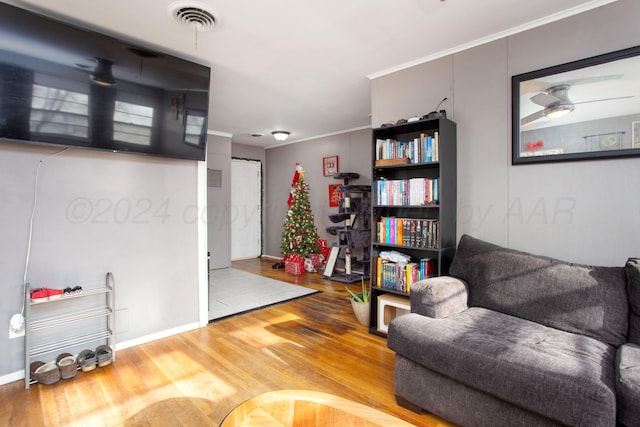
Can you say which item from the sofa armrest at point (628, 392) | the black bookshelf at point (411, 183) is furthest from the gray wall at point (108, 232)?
the sofa armrest at point (628, 392)

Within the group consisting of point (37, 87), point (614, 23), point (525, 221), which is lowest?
point (525, 221)

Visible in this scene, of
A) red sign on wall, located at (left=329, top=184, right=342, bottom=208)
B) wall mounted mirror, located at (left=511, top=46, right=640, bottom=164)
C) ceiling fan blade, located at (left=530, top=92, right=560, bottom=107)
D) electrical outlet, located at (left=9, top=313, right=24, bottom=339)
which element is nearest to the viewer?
wall mounted mirror, located at (left=511, top=46, right=640, bottom=164)

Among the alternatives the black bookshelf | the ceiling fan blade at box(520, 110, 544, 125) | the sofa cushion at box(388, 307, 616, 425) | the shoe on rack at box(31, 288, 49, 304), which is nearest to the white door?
the black bookshelf

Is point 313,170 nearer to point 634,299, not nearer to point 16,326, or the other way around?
point 16,326

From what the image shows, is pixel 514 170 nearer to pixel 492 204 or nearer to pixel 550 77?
pixel 492 204

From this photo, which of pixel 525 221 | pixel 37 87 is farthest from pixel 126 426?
pixel 525 221

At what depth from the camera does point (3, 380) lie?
2.18 m

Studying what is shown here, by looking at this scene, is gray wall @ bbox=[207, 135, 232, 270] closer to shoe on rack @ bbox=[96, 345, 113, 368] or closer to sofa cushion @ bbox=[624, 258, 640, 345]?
shoe on rack @ bbox=[96, 345, 113, 368]

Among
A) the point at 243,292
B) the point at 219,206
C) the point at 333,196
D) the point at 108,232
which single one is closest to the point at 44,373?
the point at 108,232

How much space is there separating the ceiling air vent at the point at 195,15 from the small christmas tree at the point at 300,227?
382cm

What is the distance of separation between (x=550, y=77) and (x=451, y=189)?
41.5 inches

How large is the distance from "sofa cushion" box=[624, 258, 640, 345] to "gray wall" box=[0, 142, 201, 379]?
130 inches

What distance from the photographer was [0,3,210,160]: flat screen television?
6.77 feet

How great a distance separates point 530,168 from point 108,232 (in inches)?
136
